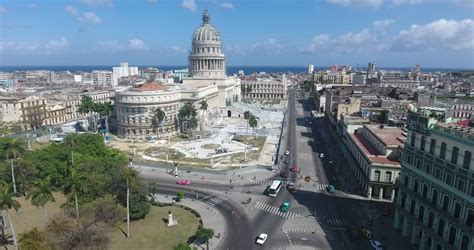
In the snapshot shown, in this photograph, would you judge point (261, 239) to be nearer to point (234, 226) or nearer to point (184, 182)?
point (234, 226)

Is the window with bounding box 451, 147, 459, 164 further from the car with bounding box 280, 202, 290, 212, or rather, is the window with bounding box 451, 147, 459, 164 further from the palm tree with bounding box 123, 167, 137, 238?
the palm tree with bounding box 123, 167, 137, 238

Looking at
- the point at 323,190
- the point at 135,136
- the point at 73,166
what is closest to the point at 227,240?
the point at 323,190

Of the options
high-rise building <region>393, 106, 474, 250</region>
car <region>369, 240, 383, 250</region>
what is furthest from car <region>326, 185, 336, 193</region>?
car <region>369, 240, 383, 250</region>

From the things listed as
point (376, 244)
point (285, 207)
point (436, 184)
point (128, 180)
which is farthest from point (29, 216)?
point (436, 184)

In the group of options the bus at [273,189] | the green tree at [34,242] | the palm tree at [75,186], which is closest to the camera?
the green tree at [34,242]

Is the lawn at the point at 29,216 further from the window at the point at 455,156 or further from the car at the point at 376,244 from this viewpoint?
the window at the point at 455,156

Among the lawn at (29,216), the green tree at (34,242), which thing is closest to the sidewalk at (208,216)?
the lawn at (29,216)

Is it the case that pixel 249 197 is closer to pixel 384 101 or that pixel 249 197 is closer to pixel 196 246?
pixel 196 246
